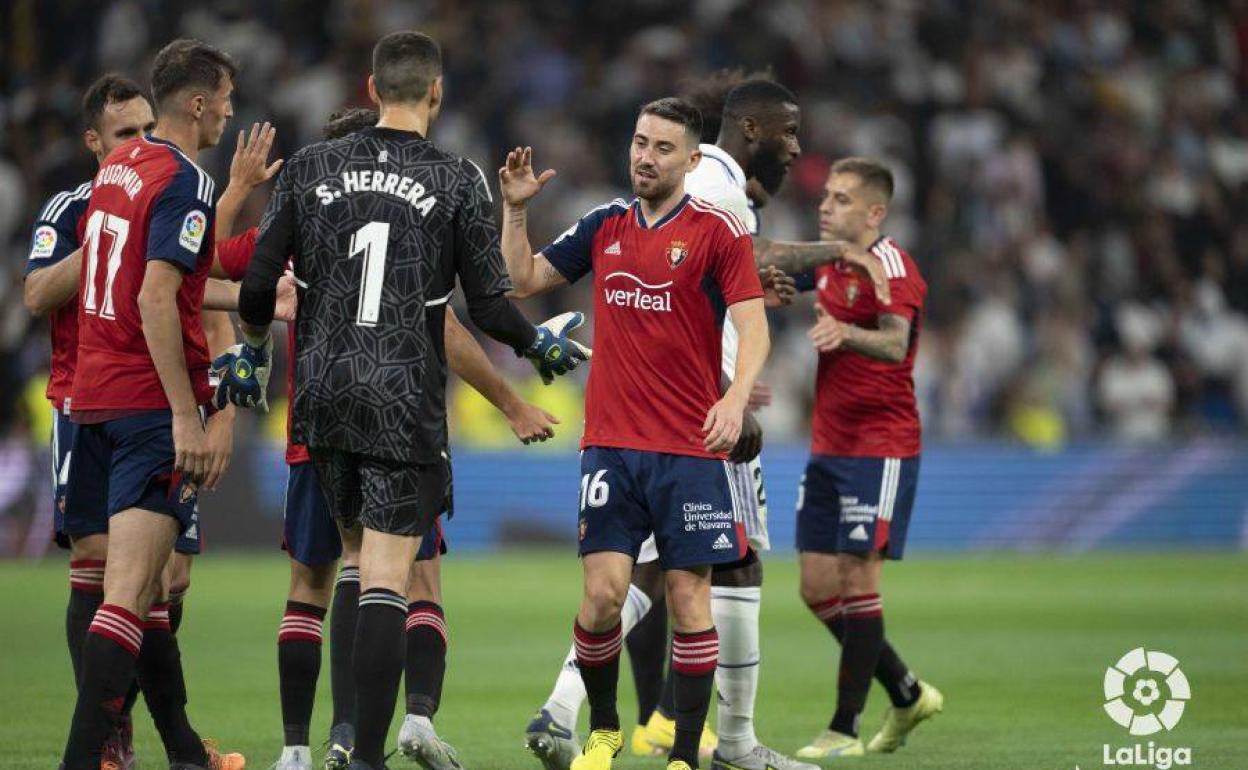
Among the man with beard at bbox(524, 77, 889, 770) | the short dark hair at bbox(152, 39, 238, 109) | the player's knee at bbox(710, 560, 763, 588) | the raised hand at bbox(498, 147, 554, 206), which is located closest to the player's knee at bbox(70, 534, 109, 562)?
the short dark hair at bbox(152, 39, 238, 109)

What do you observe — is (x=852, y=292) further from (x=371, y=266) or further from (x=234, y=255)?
(x=371, y=266)

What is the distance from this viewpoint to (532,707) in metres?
10.0

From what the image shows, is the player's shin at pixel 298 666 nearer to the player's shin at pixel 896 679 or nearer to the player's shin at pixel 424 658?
the player's shin at pixel 424 658

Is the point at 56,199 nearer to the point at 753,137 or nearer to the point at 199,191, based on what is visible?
the point at 199,191

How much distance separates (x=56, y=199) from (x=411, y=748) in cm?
276

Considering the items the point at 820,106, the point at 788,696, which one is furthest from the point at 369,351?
the point at 820,106

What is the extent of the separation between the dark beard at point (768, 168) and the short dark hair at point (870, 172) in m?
0.89

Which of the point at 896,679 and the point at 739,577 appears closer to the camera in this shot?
the point at 739,577

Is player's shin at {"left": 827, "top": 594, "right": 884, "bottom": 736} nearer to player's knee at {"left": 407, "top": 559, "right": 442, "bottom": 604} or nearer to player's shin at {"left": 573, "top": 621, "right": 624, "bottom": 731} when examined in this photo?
player's shin at {"left": 573, "top": 621, "right": 624, "bottom": 731}

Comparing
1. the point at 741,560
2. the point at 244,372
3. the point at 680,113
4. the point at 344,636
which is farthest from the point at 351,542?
the point at 680,113

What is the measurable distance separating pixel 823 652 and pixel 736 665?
5171 millimetres

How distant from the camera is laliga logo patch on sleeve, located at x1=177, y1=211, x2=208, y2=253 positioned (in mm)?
6844

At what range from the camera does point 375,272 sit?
6.66 metres

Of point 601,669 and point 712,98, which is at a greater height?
point 712,98
